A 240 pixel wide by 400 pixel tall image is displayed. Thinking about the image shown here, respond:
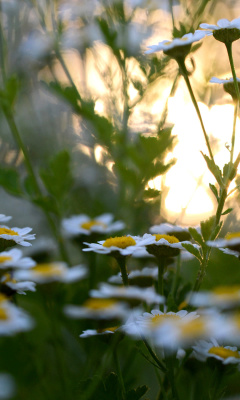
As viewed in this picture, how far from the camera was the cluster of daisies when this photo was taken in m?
0.22

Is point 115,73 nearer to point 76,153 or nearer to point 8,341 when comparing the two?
point 76,153

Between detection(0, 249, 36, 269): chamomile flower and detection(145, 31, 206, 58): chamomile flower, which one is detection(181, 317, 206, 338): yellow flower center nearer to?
detection(0, 249, 36, 269): chamomile flower

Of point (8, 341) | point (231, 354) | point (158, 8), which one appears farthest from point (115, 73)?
point (231, 354)

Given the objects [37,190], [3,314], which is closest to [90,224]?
[37,190]

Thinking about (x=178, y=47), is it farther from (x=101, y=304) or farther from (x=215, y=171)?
(x=101, y=304)

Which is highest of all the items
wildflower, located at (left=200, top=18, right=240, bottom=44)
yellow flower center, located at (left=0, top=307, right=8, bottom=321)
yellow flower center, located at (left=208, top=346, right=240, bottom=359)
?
wildflower, located at (left=200, top=18, right=240, bottom=44)

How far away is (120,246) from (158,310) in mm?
47

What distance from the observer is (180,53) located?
39 centimetres

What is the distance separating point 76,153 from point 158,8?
0.34 meters

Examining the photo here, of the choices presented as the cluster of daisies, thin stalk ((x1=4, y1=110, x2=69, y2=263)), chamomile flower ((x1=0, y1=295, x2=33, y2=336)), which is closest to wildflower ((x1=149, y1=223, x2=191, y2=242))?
the cluster of daisies

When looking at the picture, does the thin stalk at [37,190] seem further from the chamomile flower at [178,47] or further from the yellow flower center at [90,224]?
the chamomile flower at [178,47]

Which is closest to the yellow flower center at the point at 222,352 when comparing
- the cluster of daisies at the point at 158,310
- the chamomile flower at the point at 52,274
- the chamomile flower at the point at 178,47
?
the cluster of daisies at the point at 158,310

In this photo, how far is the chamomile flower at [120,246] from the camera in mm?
323

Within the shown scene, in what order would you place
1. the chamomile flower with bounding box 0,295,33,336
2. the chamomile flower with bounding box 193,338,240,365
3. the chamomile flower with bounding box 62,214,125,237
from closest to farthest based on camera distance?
1. the chamomile flower with bounding box 0,295,33,336
2. the chamomile flower with bounding box 193,338,240,365
3. the chamomile flower with bounding box 62,214,125,237
